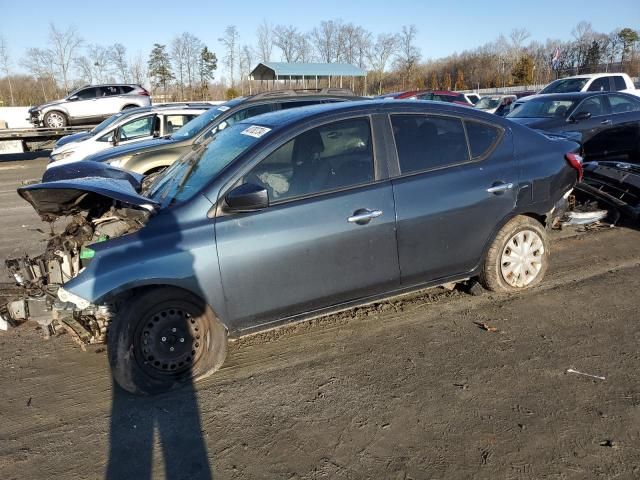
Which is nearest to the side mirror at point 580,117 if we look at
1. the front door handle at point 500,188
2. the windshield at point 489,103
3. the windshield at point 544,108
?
the windshield at point 544,108

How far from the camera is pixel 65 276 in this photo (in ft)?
12.1

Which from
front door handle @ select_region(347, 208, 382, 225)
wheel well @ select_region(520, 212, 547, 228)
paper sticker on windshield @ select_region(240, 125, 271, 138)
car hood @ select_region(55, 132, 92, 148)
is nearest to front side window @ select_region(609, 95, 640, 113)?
wheel well @ select_region(520, 212, 547, 228)

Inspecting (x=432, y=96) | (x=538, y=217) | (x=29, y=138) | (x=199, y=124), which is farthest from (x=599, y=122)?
(x=29, y=138)

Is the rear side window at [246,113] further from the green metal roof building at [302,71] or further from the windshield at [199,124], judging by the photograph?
the green metal roof building at [302,71]

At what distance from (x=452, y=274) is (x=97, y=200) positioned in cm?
293

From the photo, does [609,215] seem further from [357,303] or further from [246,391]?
[246,391]

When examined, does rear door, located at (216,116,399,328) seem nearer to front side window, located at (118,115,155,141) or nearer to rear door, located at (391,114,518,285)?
rear door, located at (391,114,518,285)

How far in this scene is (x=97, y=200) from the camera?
3936 mm

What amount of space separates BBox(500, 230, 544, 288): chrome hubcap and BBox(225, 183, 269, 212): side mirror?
2.35 metres

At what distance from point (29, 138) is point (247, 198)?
17.4 m

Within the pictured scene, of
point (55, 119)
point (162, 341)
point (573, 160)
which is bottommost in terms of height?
point (162, 341)

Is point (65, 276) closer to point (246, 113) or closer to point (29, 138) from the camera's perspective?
point (246, 113)

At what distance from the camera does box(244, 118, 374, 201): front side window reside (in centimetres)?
355

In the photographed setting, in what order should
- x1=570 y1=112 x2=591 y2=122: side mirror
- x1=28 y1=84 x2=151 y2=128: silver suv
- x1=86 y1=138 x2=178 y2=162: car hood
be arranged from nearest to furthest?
x1=86 y1=138 x2=178 y2=162: car hood
x1=570 y1=112 x2=591 y2=122: side mirror
x1=28 y1=84 x2=151 y2=128: silver suv
